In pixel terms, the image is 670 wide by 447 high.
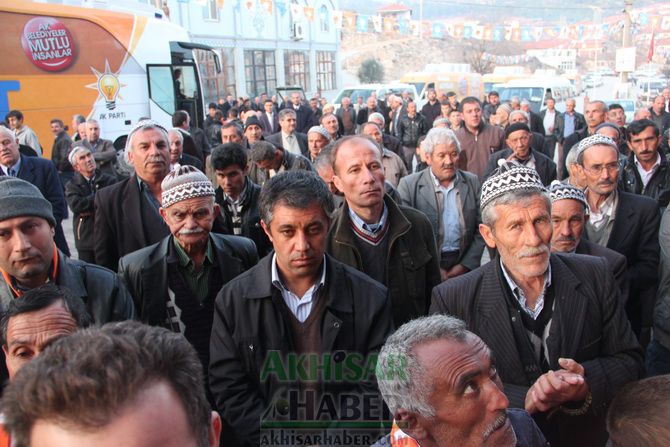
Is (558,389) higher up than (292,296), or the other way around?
(292,296)

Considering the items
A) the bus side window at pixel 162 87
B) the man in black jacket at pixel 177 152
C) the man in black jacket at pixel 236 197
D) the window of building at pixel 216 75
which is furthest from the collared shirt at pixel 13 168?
the window of building at pixel 216 75

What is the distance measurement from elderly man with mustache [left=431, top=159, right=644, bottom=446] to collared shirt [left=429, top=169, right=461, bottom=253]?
189cm

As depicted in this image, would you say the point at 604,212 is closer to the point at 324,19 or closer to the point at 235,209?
the point at 235,209

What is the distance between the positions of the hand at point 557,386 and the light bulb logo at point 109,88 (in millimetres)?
13477

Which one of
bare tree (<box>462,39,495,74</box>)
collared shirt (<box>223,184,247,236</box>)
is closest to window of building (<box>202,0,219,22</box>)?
collared shirt (<box>223,184,247,236</box>)

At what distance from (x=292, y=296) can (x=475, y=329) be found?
80 centimetres

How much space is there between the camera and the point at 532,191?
241cm

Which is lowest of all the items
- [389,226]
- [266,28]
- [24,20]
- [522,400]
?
[522,400]

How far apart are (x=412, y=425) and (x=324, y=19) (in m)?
41.6

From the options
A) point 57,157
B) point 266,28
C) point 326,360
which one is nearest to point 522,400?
point 326,360

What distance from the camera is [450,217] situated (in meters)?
4.44

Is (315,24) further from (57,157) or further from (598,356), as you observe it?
(598,356)

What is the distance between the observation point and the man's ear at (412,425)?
1.75 m

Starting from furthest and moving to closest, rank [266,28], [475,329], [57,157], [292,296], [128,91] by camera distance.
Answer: [266,28]
[128,91]
[57,157]
[292,296]
[475,329]
